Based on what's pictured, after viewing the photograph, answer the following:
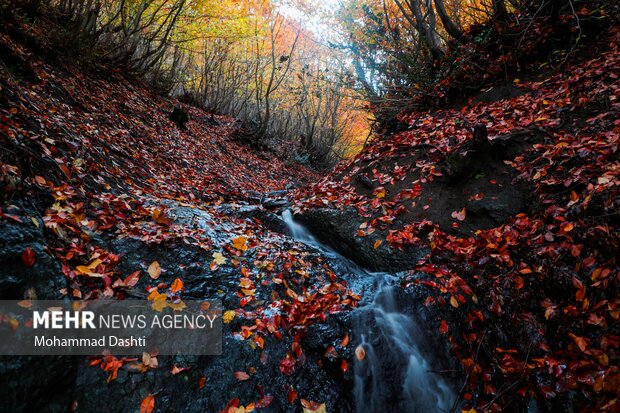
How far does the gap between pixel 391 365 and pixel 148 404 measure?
7.91ft

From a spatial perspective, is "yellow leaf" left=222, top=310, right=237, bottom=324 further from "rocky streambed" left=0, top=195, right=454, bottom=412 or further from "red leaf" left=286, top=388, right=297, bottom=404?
"red leaf" left=286, top=388, right=297, bottom=404

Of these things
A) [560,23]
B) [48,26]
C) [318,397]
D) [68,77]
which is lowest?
[318,397]

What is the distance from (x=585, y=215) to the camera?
3443 mm

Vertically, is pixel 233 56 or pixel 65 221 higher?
pixel 233 56

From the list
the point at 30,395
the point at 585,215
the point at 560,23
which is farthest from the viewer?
the point at 560,23

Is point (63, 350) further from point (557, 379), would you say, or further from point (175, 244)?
point (557, 379)

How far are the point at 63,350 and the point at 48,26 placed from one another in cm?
939

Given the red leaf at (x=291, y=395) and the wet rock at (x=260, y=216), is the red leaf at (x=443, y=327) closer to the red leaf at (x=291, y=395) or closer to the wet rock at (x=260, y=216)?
the red leaf at (x=291, y=395)

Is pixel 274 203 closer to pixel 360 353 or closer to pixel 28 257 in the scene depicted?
pixel 360 353

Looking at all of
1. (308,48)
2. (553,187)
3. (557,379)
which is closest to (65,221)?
(557,379)

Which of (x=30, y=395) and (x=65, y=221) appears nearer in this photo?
(x=30, y=395)

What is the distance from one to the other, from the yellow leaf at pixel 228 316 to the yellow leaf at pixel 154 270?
0.88 meters

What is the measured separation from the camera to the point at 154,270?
3.32 metres

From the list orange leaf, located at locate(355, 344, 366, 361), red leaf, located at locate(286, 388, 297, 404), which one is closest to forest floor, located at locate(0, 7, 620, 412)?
red leaf, located at locate(286, 388, 297, 404)
